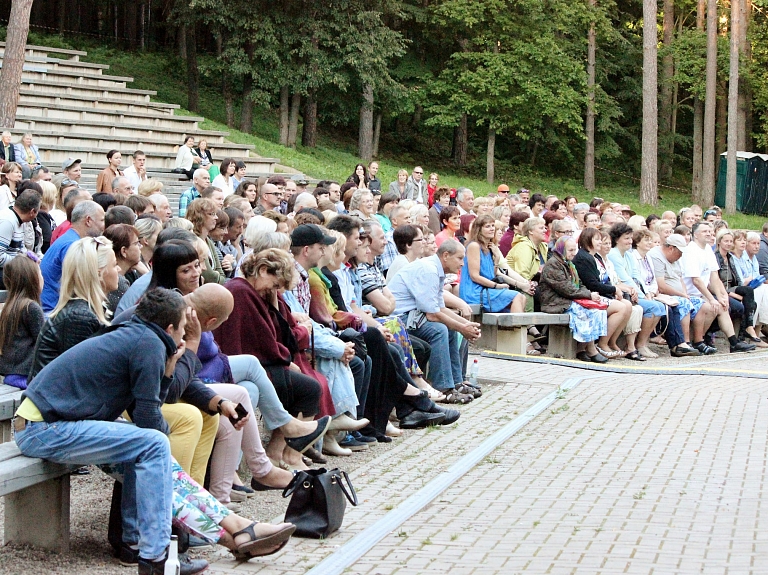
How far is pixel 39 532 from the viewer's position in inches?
222

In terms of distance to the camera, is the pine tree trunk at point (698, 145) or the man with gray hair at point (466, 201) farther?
the pine tree trunk at point (698, 145)

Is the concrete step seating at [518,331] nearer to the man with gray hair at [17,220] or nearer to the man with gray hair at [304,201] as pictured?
the man with gray hair at [304,201]

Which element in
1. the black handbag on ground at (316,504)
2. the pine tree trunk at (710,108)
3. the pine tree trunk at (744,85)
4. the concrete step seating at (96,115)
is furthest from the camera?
the pine tree trunk at (744,85)

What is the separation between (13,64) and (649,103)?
20417 mm

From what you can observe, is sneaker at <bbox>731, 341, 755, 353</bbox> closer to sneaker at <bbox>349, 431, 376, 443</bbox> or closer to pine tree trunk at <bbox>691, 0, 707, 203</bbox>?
sneaker at <bbox>349, 431, 376, 443</bbox>

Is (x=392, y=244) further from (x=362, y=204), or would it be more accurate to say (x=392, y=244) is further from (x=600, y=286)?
(x=600, y=286)

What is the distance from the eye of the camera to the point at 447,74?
4134cm

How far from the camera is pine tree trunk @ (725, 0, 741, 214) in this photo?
37781 mm

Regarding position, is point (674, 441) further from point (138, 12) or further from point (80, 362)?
point (138, 12)

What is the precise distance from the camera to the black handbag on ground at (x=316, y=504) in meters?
6.17

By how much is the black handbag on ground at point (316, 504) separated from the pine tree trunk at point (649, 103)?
1197 inches

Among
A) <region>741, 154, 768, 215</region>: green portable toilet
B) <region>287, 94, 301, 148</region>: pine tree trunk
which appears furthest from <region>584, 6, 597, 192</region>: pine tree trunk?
<region>287, 94, 301, 148</region>: pine tree trunk

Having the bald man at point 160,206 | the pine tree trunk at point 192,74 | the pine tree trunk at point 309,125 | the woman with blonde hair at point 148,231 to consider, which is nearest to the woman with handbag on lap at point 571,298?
the bald man at point 160,206

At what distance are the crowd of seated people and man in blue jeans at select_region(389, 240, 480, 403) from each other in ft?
0.06
